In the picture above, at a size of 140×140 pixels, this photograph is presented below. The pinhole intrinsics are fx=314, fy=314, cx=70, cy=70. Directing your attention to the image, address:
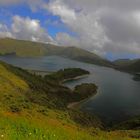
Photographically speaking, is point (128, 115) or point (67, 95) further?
point (67, 95)

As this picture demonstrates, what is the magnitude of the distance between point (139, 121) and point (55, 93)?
278 ft

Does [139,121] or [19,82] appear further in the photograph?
[19,82]

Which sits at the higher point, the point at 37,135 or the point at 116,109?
the point at 37,135

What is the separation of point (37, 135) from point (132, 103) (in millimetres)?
186756

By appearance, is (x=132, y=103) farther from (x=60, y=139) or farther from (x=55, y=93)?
(x=60, y=139)

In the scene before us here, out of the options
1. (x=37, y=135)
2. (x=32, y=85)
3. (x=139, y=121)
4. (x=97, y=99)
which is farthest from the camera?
(x=97, y=99)

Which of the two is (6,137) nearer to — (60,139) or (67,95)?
(60,139)

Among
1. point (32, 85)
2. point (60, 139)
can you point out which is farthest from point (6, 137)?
point (32, 85)

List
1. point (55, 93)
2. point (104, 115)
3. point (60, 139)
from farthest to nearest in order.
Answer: point (55, 93) < point (104, 115) < point (60, 139)

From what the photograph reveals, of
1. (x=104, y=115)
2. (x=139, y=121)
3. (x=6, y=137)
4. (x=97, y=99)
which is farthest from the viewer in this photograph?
(x=97, y=99)

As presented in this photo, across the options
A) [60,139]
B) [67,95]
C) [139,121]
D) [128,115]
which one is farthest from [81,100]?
[60,139]

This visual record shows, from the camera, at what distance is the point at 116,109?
17438cm

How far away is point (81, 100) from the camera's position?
621 feet

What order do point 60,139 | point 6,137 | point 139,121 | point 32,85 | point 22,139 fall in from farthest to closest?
point 32,85, point 139,121, point 60,139, point 22,139, point 6,137
